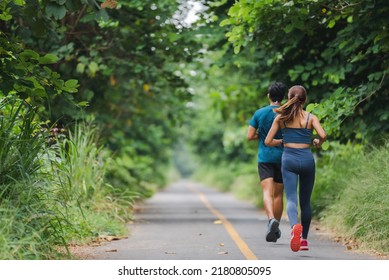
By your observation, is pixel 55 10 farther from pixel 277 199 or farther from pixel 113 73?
pixel 113 73

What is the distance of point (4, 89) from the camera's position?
391 inches

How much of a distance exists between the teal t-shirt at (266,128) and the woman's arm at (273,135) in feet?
1.43

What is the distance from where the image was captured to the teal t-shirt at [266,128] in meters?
11.7

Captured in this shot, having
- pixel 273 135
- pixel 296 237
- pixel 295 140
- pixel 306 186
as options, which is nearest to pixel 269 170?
pixel 273 135

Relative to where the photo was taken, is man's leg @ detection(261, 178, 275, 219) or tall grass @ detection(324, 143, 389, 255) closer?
tall grass @ detection(324, 143, 389, 255)

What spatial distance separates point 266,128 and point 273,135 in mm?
850

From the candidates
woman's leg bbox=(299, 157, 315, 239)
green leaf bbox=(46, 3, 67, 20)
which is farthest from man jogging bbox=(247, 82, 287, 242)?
green leaf bbox=(46, 3, 67, 20)

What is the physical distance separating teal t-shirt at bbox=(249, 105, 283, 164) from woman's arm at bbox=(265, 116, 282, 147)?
0.43 m

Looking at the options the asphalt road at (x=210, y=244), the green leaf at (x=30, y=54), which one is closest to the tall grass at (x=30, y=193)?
the green leaf at (x=30, y=54)

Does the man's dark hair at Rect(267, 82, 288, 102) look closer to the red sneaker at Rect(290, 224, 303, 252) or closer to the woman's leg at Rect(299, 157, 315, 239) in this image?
the woman's leg at Rect(299, 157, 315, 239)

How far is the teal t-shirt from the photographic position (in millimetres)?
11664

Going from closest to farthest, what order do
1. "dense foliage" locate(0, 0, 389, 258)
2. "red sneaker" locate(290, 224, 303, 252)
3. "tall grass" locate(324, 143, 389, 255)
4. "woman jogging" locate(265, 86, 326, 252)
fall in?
"dense foliage" locate(0, 0, 389, 258) < "red sneaker" locate(290, 224, 303, 252) < "woman jogging" locate(265, 86, 326, 252) < "tall grass" locate(324, 143, 389, 255)
